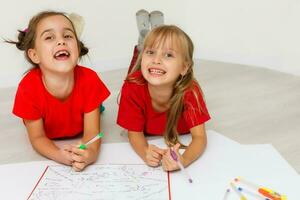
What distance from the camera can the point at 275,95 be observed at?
4.67ft

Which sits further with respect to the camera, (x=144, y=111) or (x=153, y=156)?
(x=144, y=111)

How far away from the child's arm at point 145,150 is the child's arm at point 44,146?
0.18 m

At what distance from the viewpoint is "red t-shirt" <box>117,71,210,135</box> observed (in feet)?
3.17

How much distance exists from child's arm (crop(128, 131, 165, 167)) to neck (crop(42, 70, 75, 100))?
0.21m

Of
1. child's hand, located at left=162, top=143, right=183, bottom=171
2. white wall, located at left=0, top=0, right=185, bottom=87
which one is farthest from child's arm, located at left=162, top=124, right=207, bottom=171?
white wall, located at left=0, top=0, right=185, bottom=87

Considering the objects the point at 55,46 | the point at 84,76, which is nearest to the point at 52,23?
the point at 55,46

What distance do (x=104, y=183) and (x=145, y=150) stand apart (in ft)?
0.52

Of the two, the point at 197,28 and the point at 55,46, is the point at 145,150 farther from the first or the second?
the point at 197,28

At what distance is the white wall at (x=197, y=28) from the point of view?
1.58 m

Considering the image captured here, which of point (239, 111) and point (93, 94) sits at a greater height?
point (93, 94)

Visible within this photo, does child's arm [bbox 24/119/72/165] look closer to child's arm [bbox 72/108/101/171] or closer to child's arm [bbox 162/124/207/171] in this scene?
child's arm [bbox 72/108/101/171]

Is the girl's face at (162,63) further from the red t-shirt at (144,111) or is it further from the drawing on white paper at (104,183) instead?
the drawing on white paper at (104,183)

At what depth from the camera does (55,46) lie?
938 mm

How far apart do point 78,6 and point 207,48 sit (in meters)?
0.74
